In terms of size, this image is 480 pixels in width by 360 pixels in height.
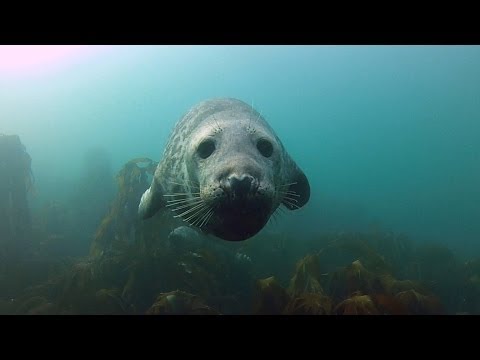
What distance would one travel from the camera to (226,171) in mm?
3152

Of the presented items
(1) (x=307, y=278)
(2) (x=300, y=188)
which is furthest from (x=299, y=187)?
(1) (x=307, y=278)

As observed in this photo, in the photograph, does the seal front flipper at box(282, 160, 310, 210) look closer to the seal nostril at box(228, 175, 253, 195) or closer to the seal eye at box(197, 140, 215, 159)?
the seal eye at box(197, 140, 215, 159)

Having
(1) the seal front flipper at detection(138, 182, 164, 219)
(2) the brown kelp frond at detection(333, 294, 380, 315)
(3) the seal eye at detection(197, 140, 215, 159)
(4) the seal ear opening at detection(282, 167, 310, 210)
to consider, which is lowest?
(2) the brown kelp frond at detection(333, 294, 380, 315)

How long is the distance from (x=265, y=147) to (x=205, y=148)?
24.7 inches

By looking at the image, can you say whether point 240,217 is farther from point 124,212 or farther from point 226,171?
point 124,212

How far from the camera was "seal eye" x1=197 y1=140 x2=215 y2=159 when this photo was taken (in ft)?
12.6

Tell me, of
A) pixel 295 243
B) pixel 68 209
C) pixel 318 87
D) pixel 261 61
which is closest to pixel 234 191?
pixel 295 243

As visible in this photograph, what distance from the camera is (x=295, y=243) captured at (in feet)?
36.9

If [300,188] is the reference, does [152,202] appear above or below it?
below

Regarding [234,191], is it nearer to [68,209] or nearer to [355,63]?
[68,209]

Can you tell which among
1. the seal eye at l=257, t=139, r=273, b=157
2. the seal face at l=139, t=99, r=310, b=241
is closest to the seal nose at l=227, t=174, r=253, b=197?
the seal face at l=139, t=99, r=310, b=241

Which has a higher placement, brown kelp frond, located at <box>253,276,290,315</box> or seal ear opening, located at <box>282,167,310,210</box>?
seal ear opening, located at <box>282,167,310,210</box>
